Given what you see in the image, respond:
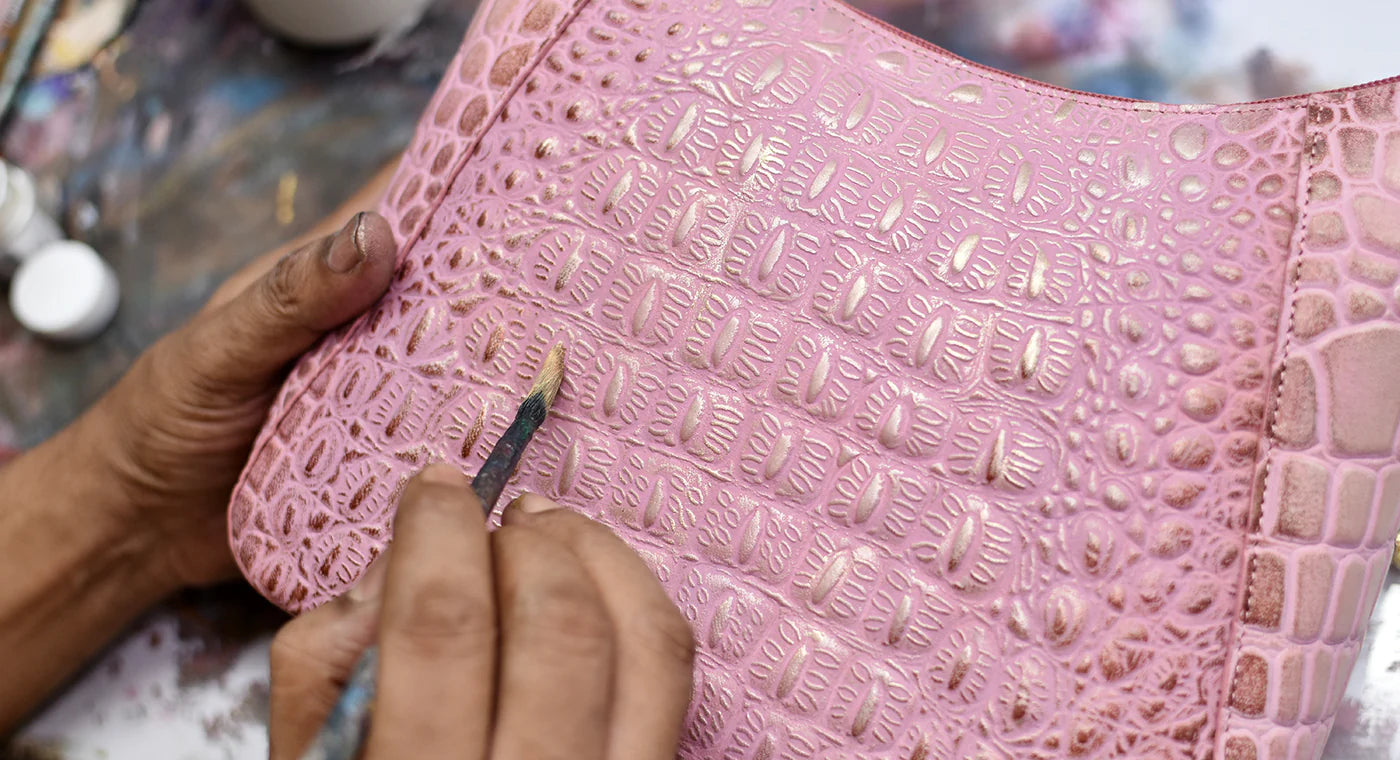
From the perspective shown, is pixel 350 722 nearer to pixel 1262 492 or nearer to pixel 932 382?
pixel 932 382

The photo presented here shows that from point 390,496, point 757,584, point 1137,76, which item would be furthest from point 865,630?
point 1137,76

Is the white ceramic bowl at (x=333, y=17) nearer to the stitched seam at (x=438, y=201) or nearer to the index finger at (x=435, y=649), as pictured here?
the stitched seam at (x=438, y=201)

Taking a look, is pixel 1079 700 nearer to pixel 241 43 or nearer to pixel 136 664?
pixel 136 664

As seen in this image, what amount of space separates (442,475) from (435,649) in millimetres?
98

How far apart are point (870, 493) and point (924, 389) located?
2.5 inches

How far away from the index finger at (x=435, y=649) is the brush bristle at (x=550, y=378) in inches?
6.3

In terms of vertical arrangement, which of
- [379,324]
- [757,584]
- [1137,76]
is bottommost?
[379,324]

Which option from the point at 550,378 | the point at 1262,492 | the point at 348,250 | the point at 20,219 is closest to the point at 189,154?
the point at 20,219

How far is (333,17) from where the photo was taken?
842 mm

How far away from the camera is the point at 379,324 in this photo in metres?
0.56

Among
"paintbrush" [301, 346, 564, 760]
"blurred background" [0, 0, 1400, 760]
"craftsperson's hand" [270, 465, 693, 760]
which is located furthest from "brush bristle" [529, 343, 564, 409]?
"blurred background" [0, 0, 1400, 760]

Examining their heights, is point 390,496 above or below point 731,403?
below

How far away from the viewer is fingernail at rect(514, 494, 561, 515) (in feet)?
1.41

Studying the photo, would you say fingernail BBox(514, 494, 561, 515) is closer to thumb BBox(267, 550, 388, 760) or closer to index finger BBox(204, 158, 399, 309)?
thumb BBox(267, 550, 388, 760)
